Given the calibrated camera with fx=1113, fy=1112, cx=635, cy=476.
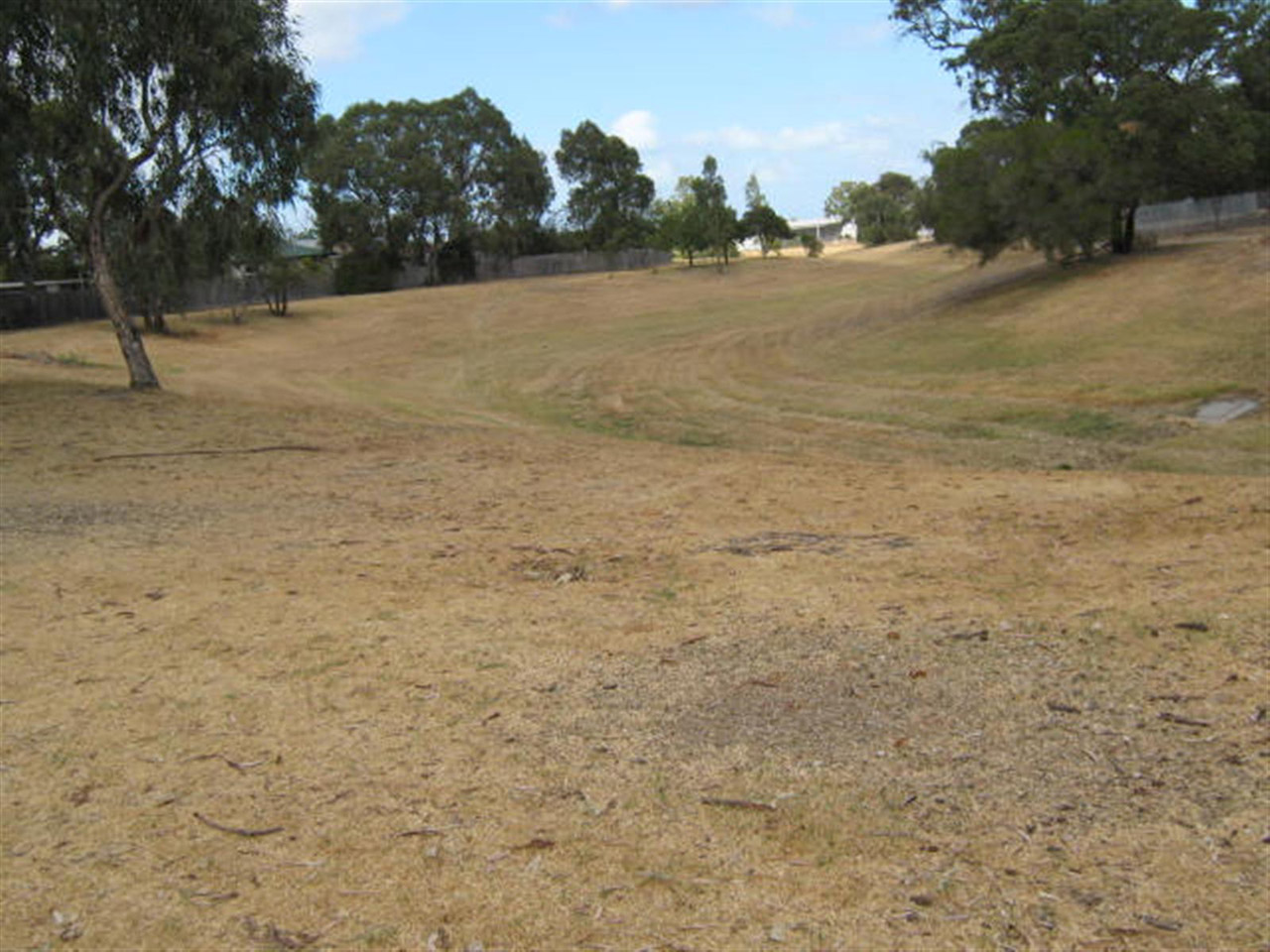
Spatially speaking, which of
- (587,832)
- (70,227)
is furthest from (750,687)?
(70,227)

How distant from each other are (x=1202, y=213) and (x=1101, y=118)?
67.1 ft

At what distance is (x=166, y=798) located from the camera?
14.8ft

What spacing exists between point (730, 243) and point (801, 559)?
77.8m

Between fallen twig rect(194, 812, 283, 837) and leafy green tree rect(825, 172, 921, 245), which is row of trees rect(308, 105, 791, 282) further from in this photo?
fallen twig rect(194, 812, 283, 837)

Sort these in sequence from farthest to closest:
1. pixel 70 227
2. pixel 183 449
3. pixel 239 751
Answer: pixel 70 227 → pixel 183 449 → pixel 239 751

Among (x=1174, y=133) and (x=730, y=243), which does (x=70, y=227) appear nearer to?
(x=1174, y=133)

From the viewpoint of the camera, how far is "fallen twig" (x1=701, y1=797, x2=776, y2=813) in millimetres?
4246

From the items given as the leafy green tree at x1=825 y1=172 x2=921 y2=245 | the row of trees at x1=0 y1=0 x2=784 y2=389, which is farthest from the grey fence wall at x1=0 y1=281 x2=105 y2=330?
the leafy green tree at x1=825 y1=172 x2=921 y2=245

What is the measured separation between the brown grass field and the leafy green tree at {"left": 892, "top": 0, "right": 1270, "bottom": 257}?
2042 cm

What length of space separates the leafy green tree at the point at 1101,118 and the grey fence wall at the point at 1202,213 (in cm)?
526

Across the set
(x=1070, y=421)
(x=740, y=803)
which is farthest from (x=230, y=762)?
(x=1070, y=421)

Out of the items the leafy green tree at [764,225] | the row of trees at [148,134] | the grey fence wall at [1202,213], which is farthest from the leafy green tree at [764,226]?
the row of trees at [148,134]

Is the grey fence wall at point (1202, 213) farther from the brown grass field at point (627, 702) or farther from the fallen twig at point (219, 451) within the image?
the fallen twig at point (219, 451)

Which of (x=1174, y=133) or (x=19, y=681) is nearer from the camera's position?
(x=19, y=681)
